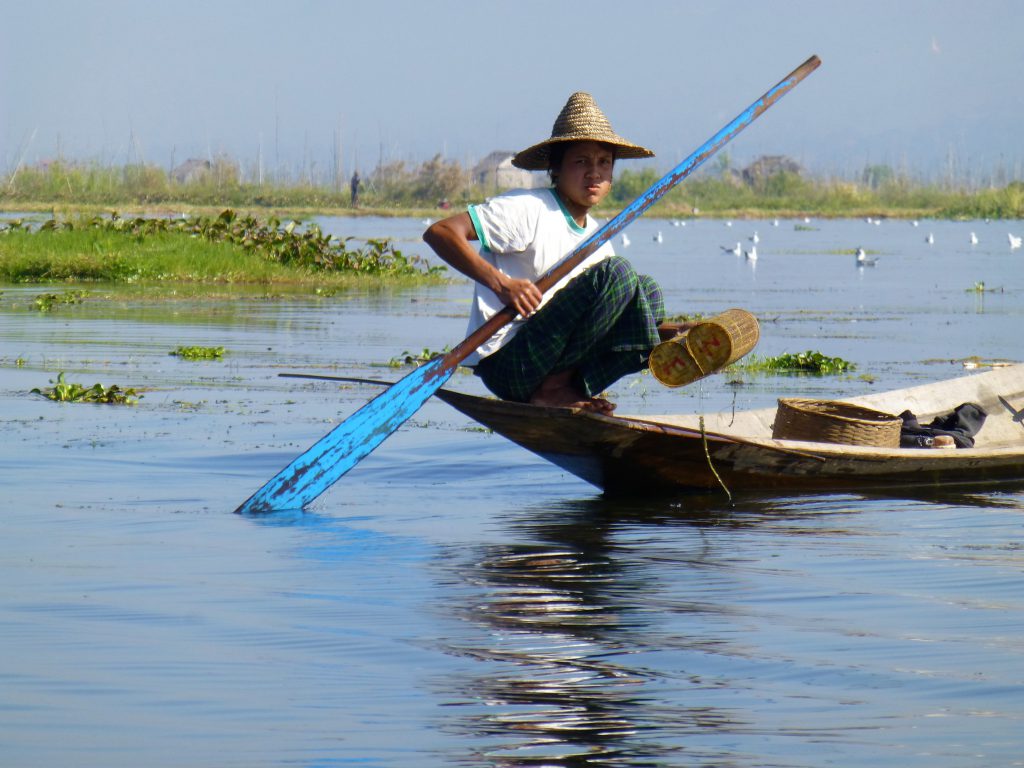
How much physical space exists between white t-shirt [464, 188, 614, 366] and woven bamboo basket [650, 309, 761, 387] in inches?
17.0

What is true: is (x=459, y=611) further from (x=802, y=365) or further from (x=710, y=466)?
(x=802, y=365)

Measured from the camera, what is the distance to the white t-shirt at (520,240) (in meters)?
4.60

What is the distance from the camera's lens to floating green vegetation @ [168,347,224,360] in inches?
371

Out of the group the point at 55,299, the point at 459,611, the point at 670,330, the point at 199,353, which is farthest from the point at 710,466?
the point at 55,299

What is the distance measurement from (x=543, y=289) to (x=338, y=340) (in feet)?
20.6

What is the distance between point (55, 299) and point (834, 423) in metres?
9.39

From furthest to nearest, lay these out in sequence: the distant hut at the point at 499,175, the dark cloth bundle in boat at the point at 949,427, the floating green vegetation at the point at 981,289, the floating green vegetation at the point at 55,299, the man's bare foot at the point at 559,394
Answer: the distant hut at the point at 499,175
the floating green vegetation at the point at 981,289
the floating green vegetation at the point at 55,299
the dark cloth bundle in boat at the point at 949,427
the man's bare foot at the point at 559,394

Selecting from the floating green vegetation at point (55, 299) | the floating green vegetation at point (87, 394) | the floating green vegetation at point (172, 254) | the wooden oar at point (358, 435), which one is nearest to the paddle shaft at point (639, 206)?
the wooden oar at point (358, 435)

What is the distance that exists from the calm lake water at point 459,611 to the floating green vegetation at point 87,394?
0.13 meters

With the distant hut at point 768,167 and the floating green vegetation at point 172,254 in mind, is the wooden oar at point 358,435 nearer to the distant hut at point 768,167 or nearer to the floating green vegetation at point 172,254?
the floating green vegetation at point 172,254

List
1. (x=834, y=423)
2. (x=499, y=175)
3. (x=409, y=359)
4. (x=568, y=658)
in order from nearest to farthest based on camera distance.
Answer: (x=568, y=658)
(x=834, y=423)
(x=409, y=359)
(x=499, y=175)

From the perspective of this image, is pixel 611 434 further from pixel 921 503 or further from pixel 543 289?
pixel 921 503

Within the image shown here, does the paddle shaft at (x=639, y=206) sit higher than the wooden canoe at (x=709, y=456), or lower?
higher

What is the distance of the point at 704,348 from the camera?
4.58m
